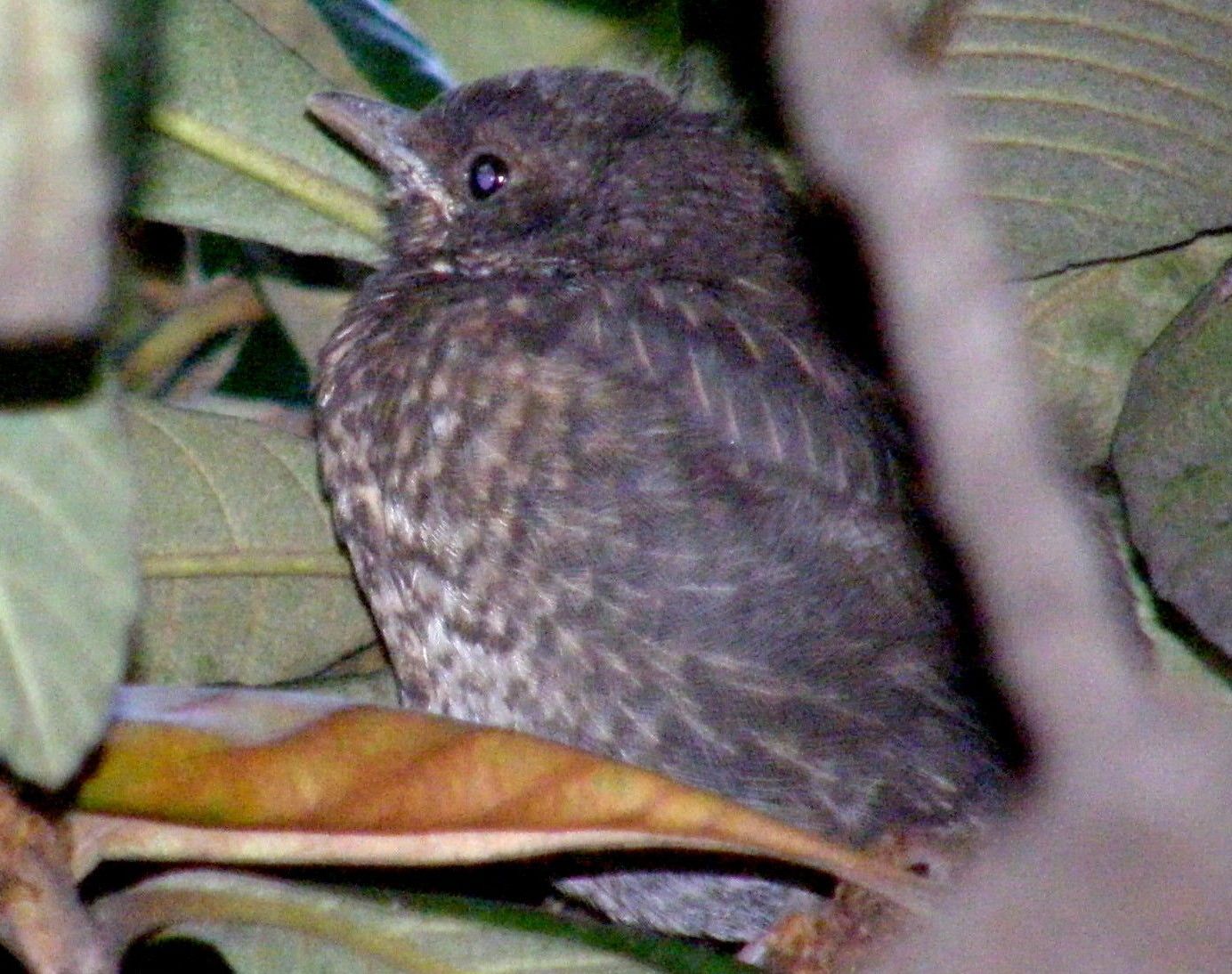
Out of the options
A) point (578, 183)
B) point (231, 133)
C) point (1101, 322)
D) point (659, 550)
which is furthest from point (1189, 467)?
point (231, 133)

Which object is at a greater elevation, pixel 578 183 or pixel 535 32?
pixel 535 32

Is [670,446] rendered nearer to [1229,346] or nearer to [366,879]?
[1229,346]

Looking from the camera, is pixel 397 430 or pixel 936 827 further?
pixel 397 430

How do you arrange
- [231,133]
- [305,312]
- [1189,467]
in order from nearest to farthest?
[1189,467] < [231,133] < [305,312]

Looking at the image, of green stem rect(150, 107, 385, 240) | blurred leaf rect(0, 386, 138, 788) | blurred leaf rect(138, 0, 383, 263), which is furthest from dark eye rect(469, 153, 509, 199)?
blurred leaf rect(0, 386, 138, 788)

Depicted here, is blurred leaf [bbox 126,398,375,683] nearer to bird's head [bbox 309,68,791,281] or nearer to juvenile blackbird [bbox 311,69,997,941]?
juvenile blackbird [bbox 311,69,997,941]

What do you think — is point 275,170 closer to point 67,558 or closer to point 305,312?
point 305,312

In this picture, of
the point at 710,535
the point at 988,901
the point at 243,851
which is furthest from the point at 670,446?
the point at 988,901
